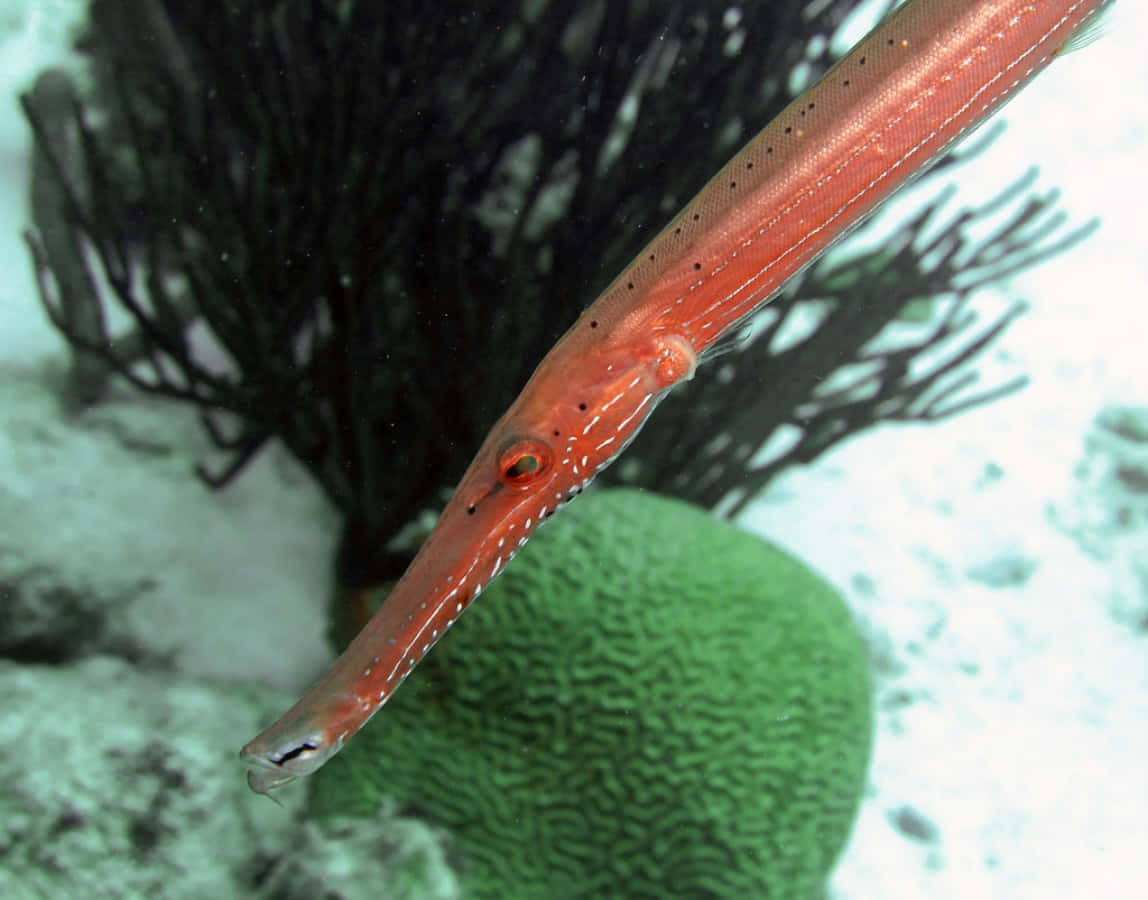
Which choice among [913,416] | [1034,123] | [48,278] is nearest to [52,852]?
[48,278]

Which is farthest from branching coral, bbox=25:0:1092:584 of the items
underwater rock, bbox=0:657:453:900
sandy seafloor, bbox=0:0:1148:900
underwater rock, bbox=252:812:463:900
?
underwater rock, bbox=252:812:463:900

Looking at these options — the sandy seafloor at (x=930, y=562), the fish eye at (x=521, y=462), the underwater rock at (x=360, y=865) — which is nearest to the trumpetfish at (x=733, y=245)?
the fish eye at (x=521, y=462)

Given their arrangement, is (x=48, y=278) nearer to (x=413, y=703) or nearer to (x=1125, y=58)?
(x=413, y=703)

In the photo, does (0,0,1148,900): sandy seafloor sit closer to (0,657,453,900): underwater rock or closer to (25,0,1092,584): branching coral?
(25,0,1092,584): branching coral

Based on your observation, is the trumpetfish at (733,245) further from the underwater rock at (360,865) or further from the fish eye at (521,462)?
the underwater rock at (360,865)

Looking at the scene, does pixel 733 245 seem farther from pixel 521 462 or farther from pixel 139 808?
pixel 139 808

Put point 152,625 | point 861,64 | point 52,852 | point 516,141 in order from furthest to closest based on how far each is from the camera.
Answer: point 152,625 → point 516,141 → point 52,852 → point 861,64
